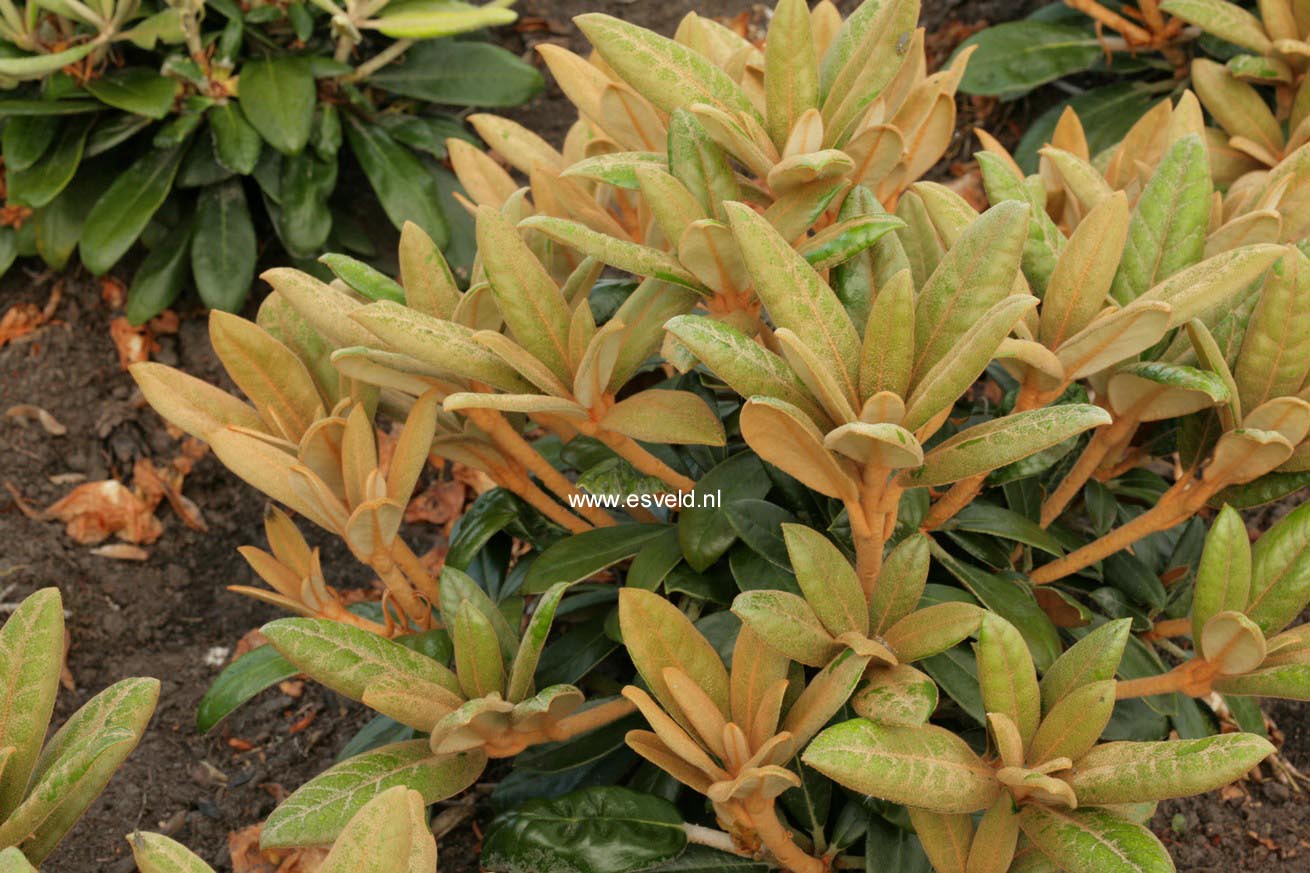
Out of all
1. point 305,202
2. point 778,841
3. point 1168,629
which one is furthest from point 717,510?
point 305,202

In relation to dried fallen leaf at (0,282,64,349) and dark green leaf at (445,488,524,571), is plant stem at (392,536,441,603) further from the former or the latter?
dried fallen leaf at (0,282,64,349)

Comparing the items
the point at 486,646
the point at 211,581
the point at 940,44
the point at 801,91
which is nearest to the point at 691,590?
the point at 486,646

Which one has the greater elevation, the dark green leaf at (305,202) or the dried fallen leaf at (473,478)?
the dark green leaf at (305,202)

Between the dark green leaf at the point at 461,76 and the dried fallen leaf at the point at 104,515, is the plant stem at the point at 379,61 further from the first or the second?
the dried fallen leaf at the point at 104,515

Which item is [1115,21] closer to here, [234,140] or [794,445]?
[234,140]

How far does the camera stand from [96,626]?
8.43 ft

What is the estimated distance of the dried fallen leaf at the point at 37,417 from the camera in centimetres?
299

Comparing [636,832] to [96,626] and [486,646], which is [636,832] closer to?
[486,646]

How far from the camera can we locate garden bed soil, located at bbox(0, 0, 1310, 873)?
6.70 ft

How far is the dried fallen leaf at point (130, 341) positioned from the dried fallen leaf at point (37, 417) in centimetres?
22

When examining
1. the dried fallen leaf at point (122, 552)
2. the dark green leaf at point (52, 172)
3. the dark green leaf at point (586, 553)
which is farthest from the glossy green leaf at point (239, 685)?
the dark green leaf at point (52, 172)

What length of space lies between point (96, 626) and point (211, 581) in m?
0.26

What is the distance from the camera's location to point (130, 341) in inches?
125

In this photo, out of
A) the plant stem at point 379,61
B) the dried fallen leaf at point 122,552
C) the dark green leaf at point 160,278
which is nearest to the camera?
the dried fallen leaf at point 122,552
